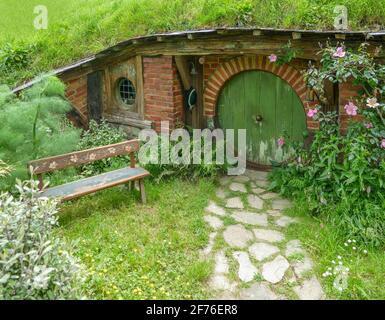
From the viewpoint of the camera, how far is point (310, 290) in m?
3.87

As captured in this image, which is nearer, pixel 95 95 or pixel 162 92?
pixel 162 92

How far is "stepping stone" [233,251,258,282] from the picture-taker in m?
4.08

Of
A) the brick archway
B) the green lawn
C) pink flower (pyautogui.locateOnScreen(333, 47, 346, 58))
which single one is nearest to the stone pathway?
the green lawn

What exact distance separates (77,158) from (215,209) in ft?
6.47

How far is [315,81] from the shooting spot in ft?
16.7

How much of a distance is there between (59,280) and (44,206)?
1.96 ft

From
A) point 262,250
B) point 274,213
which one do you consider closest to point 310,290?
point 262,250

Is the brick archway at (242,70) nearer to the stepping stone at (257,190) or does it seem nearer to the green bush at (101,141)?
the stepping stone at (257,190)

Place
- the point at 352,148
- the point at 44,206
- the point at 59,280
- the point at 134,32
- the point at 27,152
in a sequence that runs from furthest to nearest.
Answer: the point at 134,32 → the point at 27,152 → the point at 352,148 → the point at 44,206 → the point at 59,280

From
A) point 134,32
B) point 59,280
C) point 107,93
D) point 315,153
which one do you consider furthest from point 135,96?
point 59,280

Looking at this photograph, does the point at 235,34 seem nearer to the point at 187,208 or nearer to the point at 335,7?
the point at 335,7

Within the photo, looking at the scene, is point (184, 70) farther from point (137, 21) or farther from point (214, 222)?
point (214, 222)

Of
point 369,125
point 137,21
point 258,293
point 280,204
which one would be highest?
point 137,21

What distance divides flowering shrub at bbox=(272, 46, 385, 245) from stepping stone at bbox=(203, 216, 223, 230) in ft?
3.88
